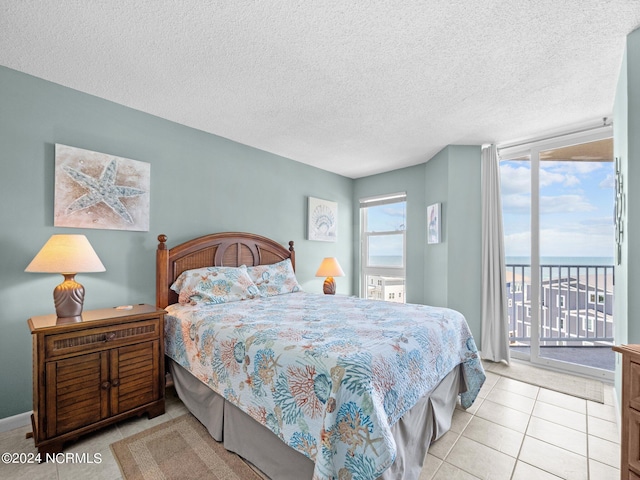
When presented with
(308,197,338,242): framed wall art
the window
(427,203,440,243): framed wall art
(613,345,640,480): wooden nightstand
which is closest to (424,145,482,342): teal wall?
(427,203,440,243): framed wall art

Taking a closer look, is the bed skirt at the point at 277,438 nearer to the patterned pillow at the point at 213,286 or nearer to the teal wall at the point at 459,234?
the patterned pillow at the point at 213,286

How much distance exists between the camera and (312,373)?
1346mm

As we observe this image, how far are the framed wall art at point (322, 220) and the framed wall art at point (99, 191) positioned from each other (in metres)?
2.14

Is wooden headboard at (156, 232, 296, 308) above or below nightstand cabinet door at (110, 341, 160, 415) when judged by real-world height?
above

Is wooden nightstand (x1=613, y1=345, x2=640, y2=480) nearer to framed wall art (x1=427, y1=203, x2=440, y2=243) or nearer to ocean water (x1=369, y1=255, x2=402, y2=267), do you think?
framed wall art (x1=427, y1=203, x2=440, y2=243)

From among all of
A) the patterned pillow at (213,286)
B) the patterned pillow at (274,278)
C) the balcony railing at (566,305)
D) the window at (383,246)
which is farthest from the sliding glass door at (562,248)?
the patterned pillow at (213,286)

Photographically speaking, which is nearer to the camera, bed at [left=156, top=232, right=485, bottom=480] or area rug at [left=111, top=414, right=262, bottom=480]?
bed at [left=156, top=232, right=485, bottom=480]

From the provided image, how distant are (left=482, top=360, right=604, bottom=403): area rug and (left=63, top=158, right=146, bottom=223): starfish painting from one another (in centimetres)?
397

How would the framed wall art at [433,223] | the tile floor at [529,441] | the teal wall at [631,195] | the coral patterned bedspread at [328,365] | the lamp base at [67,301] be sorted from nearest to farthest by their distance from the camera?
1. the coral patterned bedspread at [328,365]
2. the tile floor at [529,441]
3. the teal wall at [631,195]
4. the lamp base at [67,301]
5. the framed wall art at [433,223]

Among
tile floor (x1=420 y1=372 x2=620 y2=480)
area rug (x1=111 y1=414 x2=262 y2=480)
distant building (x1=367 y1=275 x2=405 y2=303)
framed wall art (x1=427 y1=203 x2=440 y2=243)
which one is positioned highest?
framed wall art (x1=427 y1=203 x2=440 y2=243)

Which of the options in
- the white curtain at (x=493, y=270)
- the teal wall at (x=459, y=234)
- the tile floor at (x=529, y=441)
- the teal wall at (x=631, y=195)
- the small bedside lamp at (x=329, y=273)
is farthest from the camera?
the small bedside lamp at (x=329, y=273)

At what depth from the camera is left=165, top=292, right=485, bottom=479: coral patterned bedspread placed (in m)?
1.19

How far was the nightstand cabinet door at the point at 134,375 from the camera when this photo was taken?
1968 millimetres

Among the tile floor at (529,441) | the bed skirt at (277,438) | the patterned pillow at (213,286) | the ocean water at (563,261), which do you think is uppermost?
the ocean water at (563,261)
